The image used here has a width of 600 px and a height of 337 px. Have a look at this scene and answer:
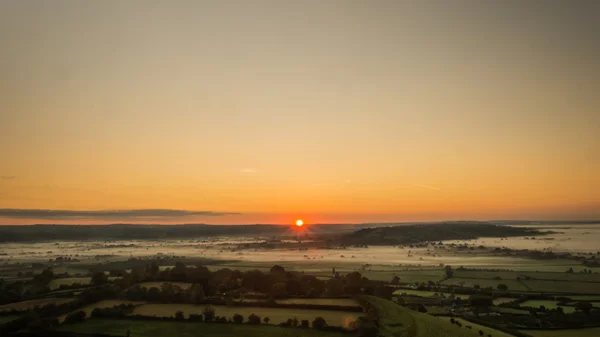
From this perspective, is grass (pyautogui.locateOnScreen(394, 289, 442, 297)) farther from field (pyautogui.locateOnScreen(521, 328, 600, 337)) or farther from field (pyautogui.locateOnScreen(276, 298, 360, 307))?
field (pyautogui.locateOnScreen(521, 328, 600, 337))

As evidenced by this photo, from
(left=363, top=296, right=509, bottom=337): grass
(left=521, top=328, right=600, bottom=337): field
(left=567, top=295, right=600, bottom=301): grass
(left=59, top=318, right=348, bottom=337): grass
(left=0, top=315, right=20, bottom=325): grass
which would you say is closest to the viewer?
(left=59, top=318, right=348, bottom=337): grass

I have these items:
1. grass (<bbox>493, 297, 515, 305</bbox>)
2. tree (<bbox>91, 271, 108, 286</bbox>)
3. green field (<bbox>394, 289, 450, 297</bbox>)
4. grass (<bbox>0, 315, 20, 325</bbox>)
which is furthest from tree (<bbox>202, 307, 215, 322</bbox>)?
grass (<bbox>493, 297, 515, 305</bbox>)

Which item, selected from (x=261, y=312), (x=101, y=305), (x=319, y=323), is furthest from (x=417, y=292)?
(x=101, y=305)

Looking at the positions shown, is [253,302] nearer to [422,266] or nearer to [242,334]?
[242,334]

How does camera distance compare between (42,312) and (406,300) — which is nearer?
(42,312)

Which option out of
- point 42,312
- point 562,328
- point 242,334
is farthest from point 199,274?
point 562,328

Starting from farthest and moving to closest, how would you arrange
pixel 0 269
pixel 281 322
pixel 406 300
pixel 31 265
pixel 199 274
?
pixel 31 265 < pixel 0 269 < pixel 199 274 < pixel 406 300 < pixel 281 322

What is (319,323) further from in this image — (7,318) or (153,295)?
(7,318)
